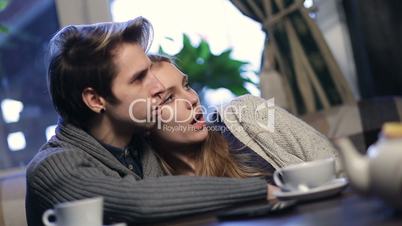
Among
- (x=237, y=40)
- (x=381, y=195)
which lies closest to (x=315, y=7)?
(x=237, y=40)

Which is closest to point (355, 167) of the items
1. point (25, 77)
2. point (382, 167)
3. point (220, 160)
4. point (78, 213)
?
point (382, 167)

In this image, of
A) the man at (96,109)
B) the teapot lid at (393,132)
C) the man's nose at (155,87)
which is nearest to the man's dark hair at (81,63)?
the man at (96,109)

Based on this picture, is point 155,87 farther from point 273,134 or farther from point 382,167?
point 382,167

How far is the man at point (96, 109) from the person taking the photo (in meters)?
1.39

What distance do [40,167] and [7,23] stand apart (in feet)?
4.79

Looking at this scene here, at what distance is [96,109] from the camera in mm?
1668

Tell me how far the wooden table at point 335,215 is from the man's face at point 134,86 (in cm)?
53

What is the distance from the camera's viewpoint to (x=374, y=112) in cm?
208

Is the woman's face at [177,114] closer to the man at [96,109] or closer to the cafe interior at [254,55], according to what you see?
the man at [96,109]

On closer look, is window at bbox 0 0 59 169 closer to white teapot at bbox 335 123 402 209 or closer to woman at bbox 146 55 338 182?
woman at bbox 146 55 338 182

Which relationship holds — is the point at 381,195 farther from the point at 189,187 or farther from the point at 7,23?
the point at 7,23

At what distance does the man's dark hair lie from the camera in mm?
1614

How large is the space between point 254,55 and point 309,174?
167 cm

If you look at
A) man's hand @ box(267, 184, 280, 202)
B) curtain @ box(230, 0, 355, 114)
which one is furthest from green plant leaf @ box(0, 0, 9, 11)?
man's hand @ box(267, 184, 280, 202)
